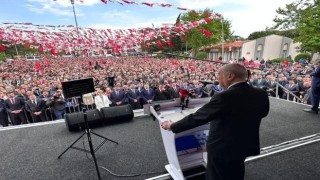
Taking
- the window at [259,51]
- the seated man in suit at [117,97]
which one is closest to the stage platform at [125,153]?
the seated man in suit at [117,97]

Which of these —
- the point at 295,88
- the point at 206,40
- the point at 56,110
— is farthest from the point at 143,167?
the point at 206,40

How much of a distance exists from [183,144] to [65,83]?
1.71 metres

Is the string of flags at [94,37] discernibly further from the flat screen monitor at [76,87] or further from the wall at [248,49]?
the wall at [248,49]

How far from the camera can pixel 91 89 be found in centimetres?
283

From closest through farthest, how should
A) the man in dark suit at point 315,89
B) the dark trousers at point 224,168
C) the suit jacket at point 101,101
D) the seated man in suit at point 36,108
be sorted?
the dark trousers at point 224,168 < the man in dark suit at point 315,89 < the seated man in suit at point 36,108 < the suit jacket at point 101,101

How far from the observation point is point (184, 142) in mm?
2342

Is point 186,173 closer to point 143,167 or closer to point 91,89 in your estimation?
point 143,167

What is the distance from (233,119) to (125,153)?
2207 millimetres

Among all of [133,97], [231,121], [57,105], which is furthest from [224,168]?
[57,105]

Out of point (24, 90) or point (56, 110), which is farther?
point (24, 90)

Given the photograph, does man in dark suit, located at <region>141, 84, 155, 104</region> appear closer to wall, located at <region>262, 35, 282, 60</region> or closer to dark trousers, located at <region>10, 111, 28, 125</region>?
dark trousers, located at <region>10, 111, 28, 125</region>

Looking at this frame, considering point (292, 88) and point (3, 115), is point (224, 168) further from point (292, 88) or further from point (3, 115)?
point (292, 88)

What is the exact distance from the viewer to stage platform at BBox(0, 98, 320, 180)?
260cm

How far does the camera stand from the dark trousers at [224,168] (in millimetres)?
1616
